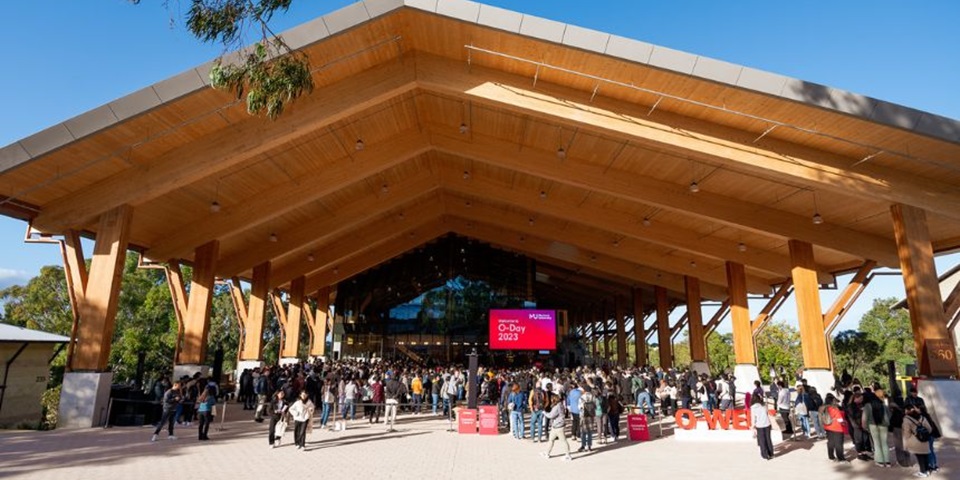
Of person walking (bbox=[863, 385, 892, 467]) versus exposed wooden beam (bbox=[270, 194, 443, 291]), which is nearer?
person walking (bbox=[863, 385, 892, 467])

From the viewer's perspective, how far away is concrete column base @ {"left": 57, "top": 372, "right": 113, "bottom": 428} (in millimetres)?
12531

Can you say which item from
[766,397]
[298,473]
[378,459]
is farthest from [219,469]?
[766,397]

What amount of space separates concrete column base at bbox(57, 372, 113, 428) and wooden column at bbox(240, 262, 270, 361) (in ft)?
32.6

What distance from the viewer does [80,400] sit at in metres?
12.6

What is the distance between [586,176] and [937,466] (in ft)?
36.2

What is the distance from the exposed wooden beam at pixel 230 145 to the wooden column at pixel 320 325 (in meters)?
19.6

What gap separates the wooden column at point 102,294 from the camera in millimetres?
12852

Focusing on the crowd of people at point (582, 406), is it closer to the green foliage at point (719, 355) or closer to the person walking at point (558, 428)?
the person walking at point (558, 428)

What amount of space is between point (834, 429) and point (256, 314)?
21604mm

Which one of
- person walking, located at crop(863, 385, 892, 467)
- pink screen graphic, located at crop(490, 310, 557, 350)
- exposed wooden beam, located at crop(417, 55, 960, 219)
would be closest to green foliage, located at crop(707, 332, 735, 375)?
pink screen graphic, located at crop(490, 310, 557, 350)

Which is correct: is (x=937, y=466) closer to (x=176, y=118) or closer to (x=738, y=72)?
(x=738, y=72)

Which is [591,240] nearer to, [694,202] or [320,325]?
[694,202]

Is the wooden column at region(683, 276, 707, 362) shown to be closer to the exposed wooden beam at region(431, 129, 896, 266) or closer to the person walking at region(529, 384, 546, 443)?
the exposed wooden beam at region(431, 129, 896, 266)

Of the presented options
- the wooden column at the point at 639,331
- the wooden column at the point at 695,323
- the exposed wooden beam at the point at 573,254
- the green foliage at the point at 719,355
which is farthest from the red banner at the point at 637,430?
the green foliage at the point at 719,355
